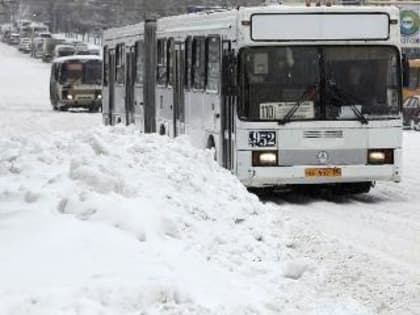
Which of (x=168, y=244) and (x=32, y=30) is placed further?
(x=32, y=30)

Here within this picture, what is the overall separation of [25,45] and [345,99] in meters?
117

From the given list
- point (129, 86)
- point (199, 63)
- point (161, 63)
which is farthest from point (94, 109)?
point (199, 63)

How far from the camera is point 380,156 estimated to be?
51.2ft

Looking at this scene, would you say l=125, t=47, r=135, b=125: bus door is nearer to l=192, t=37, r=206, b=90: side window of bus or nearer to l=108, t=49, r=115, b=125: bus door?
l=108, t=49, r=115, b=125: bus door

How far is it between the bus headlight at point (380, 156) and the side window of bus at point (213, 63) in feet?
8.73

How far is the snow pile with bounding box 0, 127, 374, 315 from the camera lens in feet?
22.1

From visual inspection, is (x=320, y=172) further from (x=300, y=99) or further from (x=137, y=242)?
(x=137, y=242)

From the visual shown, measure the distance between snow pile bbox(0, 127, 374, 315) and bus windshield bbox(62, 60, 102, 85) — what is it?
38.8 m

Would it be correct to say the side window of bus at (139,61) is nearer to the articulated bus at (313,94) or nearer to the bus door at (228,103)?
the bus door at (228,103)

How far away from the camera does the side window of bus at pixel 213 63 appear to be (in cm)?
1670

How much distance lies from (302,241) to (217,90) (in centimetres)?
688

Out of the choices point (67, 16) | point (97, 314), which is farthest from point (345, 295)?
point (67, 16)

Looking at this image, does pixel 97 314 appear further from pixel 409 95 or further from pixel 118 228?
pixel 409 95

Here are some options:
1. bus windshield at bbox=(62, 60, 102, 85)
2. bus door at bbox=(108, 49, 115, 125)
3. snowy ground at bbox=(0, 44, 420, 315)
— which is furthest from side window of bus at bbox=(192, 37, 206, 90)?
bus windshield at bbox=(62, 60, 102, 85)
